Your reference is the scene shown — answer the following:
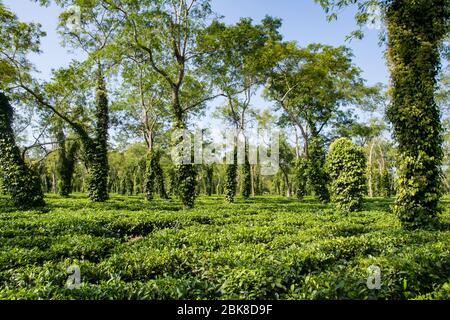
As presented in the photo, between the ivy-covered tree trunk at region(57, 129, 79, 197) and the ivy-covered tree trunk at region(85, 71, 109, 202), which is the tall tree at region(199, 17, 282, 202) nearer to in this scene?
the ivy-covered tree trunk at region(85, 71, 109, 202)

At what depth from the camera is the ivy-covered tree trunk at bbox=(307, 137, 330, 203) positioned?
26406 millimetres

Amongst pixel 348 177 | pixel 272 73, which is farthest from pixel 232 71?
pixel 348 177

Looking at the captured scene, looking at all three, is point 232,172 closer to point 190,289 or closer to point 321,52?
point 321,52

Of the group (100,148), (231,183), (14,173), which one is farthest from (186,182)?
(14,173)

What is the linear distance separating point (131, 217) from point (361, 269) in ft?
35.2

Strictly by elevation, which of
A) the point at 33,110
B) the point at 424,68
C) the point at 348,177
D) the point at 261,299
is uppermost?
the point at 33,110

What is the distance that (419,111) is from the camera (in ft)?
36.6

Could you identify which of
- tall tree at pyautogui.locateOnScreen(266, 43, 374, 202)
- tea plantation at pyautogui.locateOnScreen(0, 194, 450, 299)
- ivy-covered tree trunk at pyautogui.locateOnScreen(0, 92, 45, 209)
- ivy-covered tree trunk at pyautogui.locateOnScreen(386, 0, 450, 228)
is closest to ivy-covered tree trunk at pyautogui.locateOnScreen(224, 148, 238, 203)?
tall tree at pyautogui.locateOnScreen(266, 43, 374, 202)

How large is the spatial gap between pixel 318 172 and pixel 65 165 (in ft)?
94.2

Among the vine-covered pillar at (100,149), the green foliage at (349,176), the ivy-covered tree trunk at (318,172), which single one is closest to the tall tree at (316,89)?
the ivy-covered tree trunk at (318,172)

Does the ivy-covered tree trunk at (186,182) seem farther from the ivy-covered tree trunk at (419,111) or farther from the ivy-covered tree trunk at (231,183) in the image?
the ivy-covered tree trunk at (419,111)

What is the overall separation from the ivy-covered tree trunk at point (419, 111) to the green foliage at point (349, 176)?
687 centimetres

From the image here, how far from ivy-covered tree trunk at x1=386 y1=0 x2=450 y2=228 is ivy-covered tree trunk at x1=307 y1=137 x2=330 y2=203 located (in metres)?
14.7
